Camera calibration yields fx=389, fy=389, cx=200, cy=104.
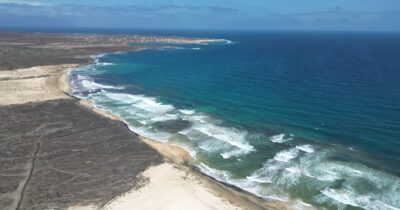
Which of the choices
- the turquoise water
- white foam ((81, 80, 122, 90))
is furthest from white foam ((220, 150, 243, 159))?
white foam ((81, 80, 122, 90))

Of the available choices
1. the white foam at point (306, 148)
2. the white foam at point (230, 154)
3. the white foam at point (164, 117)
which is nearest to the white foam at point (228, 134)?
the white foam at point (230, 154)

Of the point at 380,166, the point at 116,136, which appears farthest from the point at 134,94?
the point at 380,166

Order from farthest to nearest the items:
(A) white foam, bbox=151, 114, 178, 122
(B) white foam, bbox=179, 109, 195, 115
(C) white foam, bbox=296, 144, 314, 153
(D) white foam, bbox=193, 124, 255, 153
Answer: (B) white foam, bbox=179, 109, 195, 115, (A) white foam, bbox=151, 114, 178, 122, (D) white foam, bbox=193, 124, 255, 153, (C) white foam, bbox=296, 144, 314, 153

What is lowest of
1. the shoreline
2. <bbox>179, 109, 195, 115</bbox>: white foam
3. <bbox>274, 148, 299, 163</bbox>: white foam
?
the shoreline

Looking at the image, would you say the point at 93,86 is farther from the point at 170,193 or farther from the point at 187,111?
the point at 170,193

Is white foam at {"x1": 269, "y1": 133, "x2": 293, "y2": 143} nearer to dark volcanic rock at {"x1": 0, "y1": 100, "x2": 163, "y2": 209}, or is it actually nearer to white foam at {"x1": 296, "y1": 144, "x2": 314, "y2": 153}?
white foam at {"x1": 296, "y1": 144, "x2": 314, "y2": 153}

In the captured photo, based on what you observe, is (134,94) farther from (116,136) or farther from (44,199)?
(44,199)

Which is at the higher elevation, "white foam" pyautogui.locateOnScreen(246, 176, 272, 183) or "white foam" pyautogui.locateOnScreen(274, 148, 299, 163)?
"white foam" pyautogui.locateOnScreen(274, 148, 299, 163)
